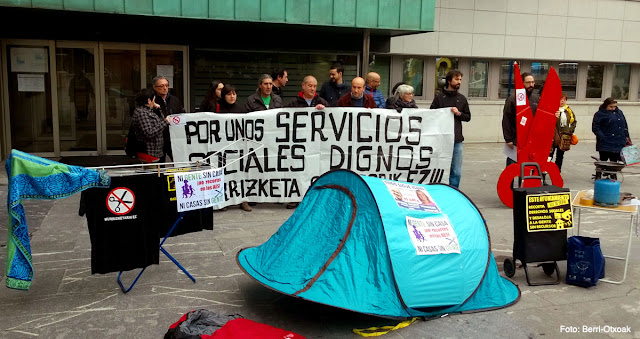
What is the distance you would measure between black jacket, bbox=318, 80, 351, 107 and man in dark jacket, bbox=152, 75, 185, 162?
2374mm

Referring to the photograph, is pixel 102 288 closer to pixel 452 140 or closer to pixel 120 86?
pixel 452 140

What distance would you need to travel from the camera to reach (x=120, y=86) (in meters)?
13.6

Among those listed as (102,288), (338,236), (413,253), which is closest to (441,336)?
(413,253)

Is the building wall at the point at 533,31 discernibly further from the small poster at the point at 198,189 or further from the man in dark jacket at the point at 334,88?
the small poster at the point at 198,189

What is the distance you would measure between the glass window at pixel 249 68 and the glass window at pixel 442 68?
3.52 m

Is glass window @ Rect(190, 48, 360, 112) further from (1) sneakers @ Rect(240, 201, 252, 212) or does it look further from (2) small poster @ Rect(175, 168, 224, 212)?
(2) small poster @ Rect(175, 168, 224, 212)

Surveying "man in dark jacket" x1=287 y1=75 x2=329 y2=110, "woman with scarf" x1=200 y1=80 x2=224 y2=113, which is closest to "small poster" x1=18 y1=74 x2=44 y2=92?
"woman with scarf" x1=200 y1=80 x2=224 y2=113

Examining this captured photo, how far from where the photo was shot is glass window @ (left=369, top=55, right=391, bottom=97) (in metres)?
16.8

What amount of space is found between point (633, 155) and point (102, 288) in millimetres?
9779

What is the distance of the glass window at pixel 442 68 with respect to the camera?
17.5 metres

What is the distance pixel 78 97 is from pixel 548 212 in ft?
35.4

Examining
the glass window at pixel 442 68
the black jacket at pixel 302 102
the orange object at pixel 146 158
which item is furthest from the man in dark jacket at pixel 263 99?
the glass window at pixel 442 68

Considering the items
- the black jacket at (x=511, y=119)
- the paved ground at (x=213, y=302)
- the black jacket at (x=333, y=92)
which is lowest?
the paved ground at (x=213, y=302)

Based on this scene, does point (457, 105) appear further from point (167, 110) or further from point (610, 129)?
point (167, 110)
